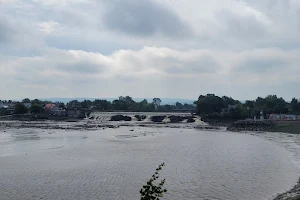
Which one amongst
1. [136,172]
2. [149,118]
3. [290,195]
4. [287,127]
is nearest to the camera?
[290,195]

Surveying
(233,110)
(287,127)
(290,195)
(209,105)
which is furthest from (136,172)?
(209,105)

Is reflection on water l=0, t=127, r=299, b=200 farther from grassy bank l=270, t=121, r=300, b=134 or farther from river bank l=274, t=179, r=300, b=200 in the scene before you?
grassy bank l=270, t=121, r=300, b=134

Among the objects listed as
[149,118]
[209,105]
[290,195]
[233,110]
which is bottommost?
[290,195]

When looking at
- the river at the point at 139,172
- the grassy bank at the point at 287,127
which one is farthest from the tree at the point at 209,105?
the river at the point at 139,172

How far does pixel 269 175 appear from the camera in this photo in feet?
87.8


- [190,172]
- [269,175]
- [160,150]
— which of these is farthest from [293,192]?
[160,150]

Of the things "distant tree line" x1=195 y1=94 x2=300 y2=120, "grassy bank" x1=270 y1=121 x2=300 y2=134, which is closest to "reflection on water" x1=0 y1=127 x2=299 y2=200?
"grassy bank" x1=270 y1=121 x2=300 y2=134

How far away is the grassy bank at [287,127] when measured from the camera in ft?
222

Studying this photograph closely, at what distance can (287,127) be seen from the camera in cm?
7206

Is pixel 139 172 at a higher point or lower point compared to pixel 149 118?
lower

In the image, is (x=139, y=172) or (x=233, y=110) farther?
(x=233, y=110)

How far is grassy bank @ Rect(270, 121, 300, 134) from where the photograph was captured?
67.6 metres

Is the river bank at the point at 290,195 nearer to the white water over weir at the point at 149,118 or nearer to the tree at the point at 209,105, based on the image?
the white water over weir at the point at 149,118

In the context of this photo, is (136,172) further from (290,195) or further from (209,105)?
(209,105)
